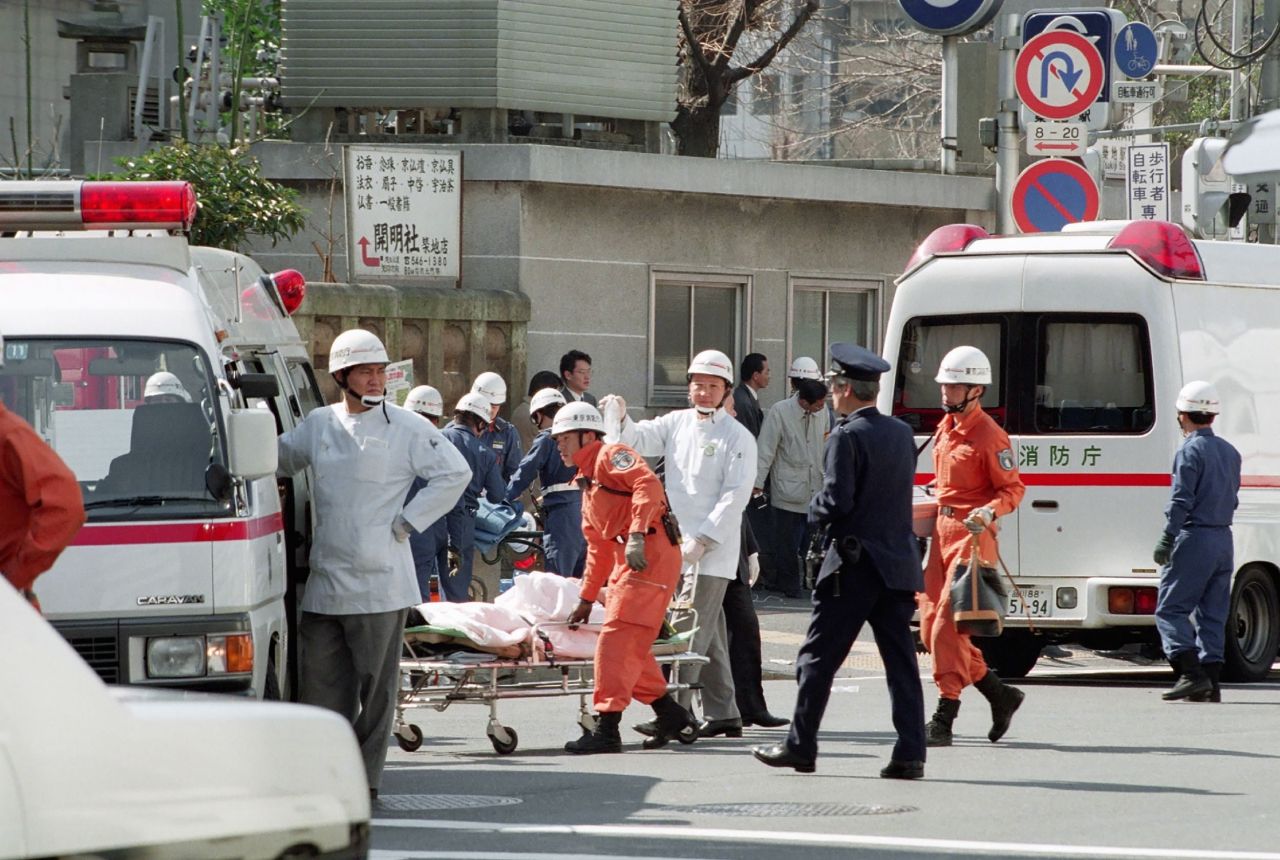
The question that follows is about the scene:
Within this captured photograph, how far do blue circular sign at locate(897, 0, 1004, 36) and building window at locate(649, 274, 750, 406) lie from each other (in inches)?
124

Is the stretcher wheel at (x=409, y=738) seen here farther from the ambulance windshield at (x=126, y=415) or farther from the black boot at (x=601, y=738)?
the ambulance windshield at (x=126, y=415)

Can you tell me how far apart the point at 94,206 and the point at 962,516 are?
4.75 metres

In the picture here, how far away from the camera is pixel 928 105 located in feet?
129

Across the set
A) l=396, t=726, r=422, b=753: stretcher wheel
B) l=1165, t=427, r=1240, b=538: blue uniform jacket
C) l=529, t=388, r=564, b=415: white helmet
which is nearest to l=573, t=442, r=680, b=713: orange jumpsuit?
l=396, t=726, r=422, b=753: stretcher wheel

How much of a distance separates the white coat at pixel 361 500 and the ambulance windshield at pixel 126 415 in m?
0.94

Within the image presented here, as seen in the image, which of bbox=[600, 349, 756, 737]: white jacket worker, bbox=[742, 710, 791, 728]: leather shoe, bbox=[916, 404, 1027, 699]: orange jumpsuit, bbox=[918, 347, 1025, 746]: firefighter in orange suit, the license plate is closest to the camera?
bbox=[918, 347, 1025, 746]: firefighter in orange suit

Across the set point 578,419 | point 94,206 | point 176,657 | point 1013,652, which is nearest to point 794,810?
point 176,657

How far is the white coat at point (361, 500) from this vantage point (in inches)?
374

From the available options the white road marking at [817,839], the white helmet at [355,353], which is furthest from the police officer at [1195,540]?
the white helmet at [355,353]

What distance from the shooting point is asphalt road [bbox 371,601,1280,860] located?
327 inches

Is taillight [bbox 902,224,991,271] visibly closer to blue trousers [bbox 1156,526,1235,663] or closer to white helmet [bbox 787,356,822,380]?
blue trousers [bbox 1156,526,1235,663]

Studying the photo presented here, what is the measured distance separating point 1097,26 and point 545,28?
15.2ft

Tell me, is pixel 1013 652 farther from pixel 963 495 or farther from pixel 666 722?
pixel 666 722

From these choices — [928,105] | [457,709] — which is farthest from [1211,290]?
[928,105]
